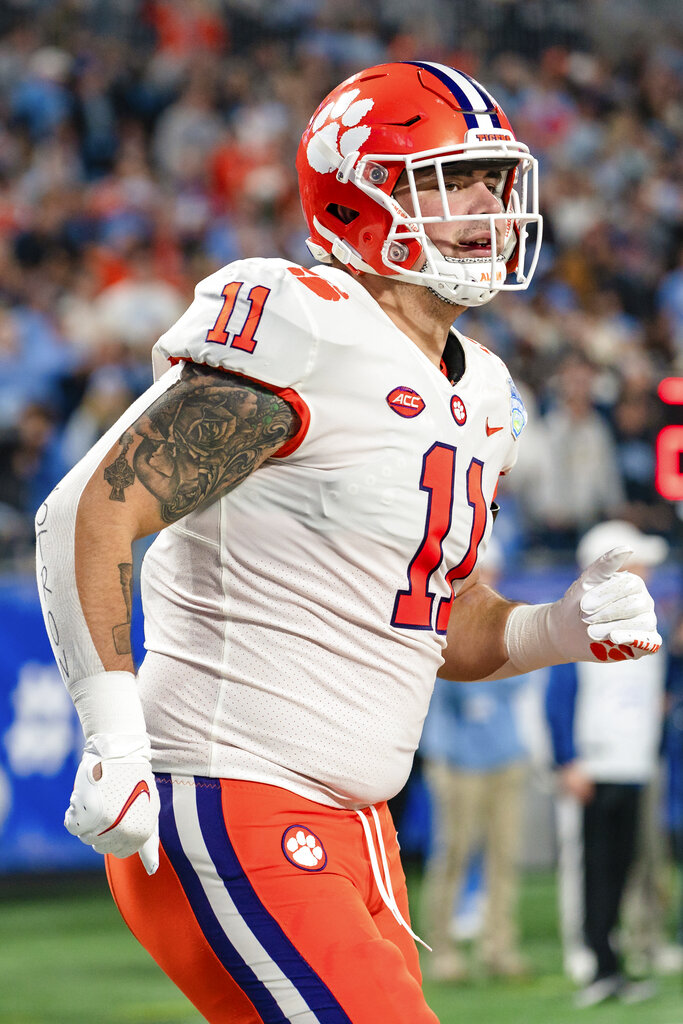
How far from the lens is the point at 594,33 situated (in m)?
13.4

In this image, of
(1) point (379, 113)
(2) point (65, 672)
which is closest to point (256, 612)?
(2) point (65, 672)

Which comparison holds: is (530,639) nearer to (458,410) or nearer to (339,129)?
(458,410)

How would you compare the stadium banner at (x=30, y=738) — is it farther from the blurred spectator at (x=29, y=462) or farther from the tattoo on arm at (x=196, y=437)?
the tattoo on arm at (x=196, y=437)

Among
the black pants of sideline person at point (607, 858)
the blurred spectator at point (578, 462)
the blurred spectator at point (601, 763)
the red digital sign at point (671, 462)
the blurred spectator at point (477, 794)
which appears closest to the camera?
the red digital sign at point (671, 462)

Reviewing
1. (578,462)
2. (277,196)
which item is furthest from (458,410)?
(277,196)

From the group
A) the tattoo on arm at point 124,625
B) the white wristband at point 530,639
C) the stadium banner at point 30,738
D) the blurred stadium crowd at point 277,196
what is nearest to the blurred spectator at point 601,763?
the blurred stadium crowd at point 277,196

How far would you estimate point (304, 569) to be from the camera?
247 cm

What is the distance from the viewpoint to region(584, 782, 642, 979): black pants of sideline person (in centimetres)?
646

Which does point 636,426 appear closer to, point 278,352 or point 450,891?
point 450,891

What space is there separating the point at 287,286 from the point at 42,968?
516cm

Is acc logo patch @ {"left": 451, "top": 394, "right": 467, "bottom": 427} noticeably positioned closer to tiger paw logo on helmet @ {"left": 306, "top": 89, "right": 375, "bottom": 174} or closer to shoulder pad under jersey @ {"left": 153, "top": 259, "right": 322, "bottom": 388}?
shoulder pad under jersey @ {"left": 153, "top": 259, "right": 322, "bottom": 388}

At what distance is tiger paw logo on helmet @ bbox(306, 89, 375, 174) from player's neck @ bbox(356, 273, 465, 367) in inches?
8.8

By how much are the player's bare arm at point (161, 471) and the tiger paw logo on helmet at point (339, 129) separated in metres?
0.57

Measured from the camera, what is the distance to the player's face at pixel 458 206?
8.70 feet
